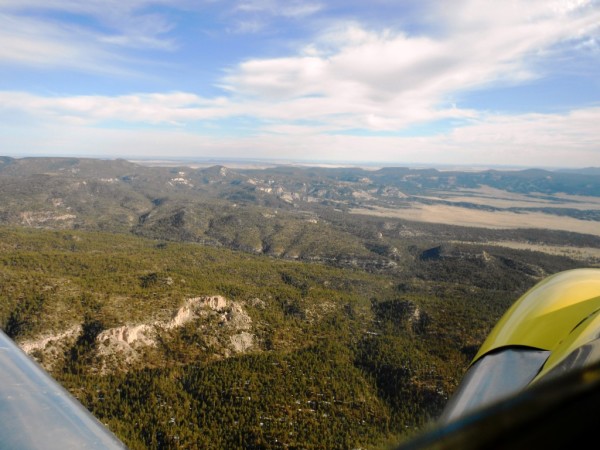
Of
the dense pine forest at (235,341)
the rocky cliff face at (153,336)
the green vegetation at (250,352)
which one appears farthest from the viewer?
the rocky cliff face at (153,336)

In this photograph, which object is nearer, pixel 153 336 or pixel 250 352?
pixel 153 336

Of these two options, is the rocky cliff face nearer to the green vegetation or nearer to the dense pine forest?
the dense pine forest

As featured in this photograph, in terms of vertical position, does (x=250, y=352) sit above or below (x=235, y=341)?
below

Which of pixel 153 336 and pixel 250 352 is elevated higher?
pixel 153 336

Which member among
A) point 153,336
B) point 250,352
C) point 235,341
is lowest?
point 250,352

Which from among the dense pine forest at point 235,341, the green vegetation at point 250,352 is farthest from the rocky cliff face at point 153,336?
the green vegetation at point 250,352

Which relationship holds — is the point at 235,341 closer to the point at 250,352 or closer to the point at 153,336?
the point at 250,352

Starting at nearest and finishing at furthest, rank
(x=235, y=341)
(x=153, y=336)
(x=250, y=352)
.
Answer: (x=153, y=336)
(x=250, y=352)
(x=235, y=341)

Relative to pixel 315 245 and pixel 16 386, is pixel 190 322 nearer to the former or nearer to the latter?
pixel 16 386

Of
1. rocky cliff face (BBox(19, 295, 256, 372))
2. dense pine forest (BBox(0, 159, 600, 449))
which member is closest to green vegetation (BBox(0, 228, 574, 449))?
dense pine forest (BBox(0, 159, 600, 449))

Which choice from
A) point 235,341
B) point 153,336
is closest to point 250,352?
point 235,341

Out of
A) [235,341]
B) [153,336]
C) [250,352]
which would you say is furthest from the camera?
[235,341]

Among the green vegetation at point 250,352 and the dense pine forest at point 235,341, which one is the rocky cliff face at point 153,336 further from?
the green vegetation at point 250,352
